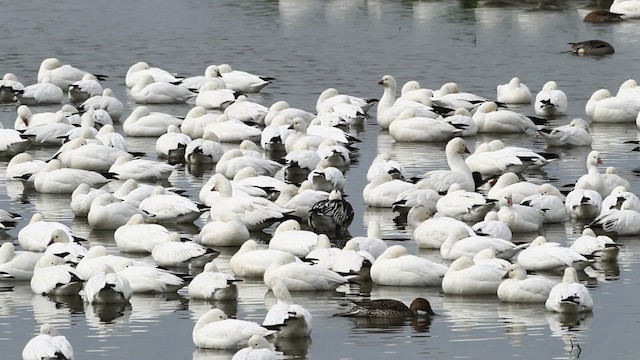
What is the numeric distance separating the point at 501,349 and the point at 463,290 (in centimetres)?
213

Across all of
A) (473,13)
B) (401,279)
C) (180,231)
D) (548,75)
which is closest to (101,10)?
(473,13)

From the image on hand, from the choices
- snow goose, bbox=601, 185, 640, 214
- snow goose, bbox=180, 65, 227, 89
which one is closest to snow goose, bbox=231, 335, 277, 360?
snow goose, bbox=601, 185, 640, 214

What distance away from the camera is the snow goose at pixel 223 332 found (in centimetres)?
1609

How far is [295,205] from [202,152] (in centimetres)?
518

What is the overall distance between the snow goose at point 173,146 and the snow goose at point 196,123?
Result: 1683mm

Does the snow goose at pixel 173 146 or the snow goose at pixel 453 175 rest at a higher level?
the snow goose at pixel 453 175

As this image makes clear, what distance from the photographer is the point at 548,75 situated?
128 ft

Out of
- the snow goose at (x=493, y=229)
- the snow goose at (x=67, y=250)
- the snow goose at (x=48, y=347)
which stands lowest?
the snow goose at (x=493, y=229)

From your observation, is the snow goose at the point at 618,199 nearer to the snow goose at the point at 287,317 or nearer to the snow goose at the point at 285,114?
the snow goose at the point at 287,317

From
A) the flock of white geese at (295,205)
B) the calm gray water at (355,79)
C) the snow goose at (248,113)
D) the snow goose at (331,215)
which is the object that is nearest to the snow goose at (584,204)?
the flock of white geese at (295,205)

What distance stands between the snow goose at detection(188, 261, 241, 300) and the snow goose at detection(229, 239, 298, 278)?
875 mm

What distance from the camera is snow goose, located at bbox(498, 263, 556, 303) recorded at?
1794 centimetres

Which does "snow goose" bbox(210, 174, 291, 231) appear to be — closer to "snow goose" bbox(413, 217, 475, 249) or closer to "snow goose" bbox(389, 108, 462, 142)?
"snow goose" bbox(413, 217, 475, 249)

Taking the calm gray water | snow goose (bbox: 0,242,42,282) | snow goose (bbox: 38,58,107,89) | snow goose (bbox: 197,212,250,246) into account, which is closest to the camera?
the calm gray water
